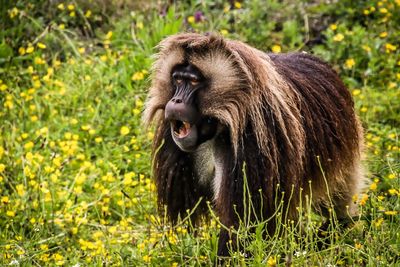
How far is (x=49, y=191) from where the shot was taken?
5.68 metres

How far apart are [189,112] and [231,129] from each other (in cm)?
25

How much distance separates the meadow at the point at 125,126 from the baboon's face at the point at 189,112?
47cm

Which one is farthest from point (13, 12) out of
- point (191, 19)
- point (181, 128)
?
point (181, 128)

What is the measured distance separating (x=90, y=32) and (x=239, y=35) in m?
1.59

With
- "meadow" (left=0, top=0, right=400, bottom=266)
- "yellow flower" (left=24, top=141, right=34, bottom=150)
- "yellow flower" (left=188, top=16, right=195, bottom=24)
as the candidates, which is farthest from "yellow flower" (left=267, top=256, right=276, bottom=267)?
"yellow flower" (left=188, top=16, right=195, bottom=24)

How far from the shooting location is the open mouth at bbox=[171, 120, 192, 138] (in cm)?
461

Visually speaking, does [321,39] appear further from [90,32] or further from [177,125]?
[177,125]

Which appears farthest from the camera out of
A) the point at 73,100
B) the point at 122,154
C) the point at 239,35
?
the point at 239,35

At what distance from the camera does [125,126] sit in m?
6.87

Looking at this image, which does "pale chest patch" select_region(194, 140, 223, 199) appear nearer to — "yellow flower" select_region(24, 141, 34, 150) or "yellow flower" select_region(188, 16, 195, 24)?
"yellow flower" select_region(24, 141, 34, 150)

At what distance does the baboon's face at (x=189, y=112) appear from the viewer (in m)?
4.53

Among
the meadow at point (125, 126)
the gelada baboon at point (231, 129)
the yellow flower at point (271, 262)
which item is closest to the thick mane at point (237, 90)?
the gelada baboon at point (231, 129)

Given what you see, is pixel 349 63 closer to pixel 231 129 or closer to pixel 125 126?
pixel 125 126

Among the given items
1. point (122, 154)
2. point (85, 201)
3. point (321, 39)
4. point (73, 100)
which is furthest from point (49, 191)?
point (321, 39)
